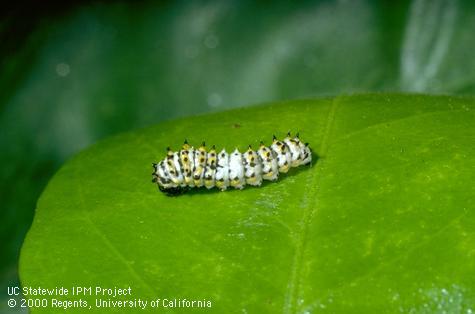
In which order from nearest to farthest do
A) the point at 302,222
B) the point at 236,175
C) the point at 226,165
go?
the point at 302,222, the point at 236,175, the point at 226,165

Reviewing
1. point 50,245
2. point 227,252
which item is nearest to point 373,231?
point 227,252

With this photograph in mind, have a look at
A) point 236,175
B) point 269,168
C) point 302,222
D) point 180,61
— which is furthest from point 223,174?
point 180,61

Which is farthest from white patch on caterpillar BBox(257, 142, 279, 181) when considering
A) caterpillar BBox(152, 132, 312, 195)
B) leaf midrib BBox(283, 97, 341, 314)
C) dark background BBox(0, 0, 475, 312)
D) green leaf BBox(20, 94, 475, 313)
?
dark background BBox(0, 0, 475, 312)

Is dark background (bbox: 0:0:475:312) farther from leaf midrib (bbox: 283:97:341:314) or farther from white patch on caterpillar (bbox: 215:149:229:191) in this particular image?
white patch on caterpillar (bbox: 215:149:229:191)

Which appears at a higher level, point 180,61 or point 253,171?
point 180,61

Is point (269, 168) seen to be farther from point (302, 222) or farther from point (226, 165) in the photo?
point (302, 222)

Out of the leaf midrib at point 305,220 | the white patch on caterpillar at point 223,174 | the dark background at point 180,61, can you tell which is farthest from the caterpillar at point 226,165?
the dark background at point 180,61

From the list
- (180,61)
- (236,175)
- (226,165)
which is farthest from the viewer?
(180,61)
